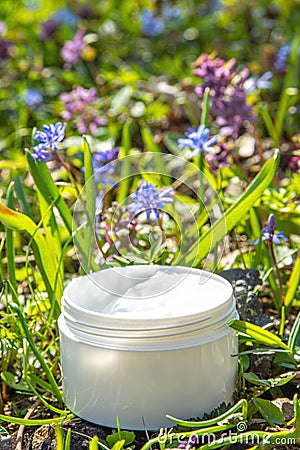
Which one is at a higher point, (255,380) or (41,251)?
(41,251)

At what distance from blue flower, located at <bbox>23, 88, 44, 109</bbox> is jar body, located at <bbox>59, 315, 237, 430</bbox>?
5.20 ft

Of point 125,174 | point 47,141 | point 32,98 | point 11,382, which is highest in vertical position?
point 47,141

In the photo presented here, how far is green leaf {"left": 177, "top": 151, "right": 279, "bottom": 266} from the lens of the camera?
4.83 ft

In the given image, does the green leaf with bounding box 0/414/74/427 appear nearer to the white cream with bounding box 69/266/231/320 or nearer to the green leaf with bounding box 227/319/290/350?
the white cream with bounding box 69/266/231/320

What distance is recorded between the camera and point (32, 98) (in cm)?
264

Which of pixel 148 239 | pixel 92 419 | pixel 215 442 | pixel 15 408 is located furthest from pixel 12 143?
pixel 215 442

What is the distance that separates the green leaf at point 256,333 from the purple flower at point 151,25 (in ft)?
6.23

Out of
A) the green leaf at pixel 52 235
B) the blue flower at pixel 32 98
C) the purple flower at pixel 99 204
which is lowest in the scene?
the blue flower at pixel 32 98

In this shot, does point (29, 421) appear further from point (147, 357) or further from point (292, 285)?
point (292, 285)

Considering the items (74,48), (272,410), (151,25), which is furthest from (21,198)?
(151,25)

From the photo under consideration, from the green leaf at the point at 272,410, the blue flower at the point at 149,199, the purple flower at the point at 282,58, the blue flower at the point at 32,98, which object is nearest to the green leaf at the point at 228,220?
the blue flower at the point at 149,199

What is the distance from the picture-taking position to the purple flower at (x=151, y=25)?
2.88m

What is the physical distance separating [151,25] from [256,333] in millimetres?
1941

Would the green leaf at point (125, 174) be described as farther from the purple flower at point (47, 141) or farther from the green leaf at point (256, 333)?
the green leaf at point (256, 333)
